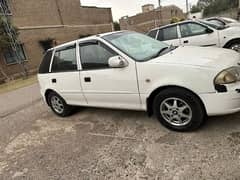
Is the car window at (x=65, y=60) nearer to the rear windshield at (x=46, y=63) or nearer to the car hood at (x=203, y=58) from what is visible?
the rear windshield at (x=46, y=63)

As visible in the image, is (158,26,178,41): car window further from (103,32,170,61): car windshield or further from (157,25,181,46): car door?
(103,32,170,61): car windshield

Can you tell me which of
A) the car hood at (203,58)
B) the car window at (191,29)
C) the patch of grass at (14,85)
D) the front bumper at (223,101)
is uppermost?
the car window at (191,29)

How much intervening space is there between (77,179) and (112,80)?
5.47ft

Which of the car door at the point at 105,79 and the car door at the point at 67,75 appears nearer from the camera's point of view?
the car door at the point at 105,79

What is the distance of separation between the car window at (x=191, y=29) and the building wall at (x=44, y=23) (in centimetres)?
1266

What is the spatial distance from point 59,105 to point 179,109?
116 inches

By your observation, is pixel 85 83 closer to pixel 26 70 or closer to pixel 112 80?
pixel 112 80

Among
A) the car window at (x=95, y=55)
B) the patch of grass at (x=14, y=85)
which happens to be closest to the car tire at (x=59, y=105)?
the car window at (x=95, y=55)

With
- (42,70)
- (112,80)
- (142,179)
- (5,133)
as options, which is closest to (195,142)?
(142,179)

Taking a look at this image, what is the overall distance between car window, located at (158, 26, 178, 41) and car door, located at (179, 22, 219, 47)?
0.26 meters

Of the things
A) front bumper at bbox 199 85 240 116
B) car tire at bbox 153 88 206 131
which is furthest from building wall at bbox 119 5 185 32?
front bumper at bbox 199 85 240 116

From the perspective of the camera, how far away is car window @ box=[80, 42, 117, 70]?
3750 millimetres

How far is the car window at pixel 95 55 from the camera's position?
375 centimetres

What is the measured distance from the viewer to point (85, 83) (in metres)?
4.11
